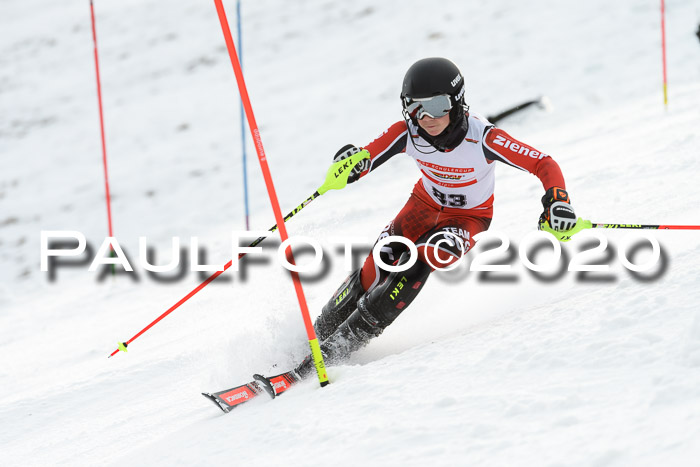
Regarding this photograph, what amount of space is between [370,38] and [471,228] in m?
9.71

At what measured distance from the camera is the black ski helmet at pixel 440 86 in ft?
11.2

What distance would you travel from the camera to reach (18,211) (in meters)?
10.2

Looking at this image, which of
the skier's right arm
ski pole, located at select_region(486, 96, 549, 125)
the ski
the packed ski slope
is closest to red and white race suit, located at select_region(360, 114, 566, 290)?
the skier's right arm

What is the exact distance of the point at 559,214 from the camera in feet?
10.5

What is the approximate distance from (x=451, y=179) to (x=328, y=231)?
10.1 ft

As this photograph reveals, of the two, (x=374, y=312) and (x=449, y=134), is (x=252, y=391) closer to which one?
(x=374, y=312)

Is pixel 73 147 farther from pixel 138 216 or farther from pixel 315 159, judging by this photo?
pixel 315 159

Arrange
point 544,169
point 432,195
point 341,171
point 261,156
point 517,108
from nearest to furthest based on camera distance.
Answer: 1. point 261,156
2. point 544,169
3. point 341,171
4. point 432,195
5. point 517,108

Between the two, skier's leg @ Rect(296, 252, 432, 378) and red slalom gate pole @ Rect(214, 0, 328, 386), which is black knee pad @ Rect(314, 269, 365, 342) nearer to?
skier's leg @ Rect(296, 252, 432, 378)

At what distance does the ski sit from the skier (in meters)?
0.10

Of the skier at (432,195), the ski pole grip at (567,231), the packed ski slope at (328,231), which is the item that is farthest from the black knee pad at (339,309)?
the ski pole grip at (567,231)

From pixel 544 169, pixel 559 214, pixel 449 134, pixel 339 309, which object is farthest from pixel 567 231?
pixel 339 309

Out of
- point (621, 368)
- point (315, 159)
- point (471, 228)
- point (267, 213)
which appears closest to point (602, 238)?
point (471, 228)

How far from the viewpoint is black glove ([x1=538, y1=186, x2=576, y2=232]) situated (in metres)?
3.19
